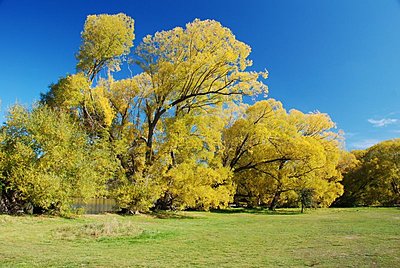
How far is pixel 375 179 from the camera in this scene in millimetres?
47906

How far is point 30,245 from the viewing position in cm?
989

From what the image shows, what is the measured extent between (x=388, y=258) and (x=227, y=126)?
88.3 ft

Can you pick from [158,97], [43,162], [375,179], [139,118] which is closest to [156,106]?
[158,97]

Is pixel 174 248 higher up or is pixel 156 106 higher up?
pixel 156 106

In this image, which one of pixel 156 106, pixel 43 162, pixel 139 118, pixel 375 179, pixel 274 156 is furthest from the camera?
pixel 375 179

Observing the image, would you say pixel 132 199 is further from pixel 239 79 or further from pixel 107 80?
pixel 239 79

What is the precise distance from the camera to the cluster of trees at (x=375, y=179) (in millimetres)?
46688

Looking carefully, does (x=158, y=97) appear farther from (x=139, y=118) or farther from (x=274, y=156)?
(x=274, y=156)

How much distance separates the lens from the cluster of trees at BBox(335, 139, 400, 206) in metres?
46.7

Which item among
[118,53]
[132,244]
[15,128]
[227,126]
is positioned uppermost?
[118,53]

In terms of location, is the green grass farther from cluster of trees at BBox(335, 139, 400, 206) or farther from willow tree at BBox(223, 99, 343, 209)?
cluster of trees at BBox(335, 139, 400, 206)

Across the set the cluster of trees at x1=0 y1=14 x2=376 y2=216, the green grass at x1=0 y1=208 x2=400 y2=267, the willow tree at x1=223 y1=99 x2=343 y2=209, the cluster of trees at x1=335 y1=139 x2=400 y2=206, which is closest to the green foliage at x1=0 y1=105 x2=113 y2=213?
the cluster of trees at x1=0 y1=14 x2=376 y2=216

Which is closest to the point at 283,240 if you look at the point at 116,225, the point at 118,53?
the point at 116,225

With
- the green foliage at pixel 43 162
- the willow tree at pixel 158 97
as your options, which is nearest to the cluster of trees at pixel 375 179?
the willow tree at pixel 158 97
